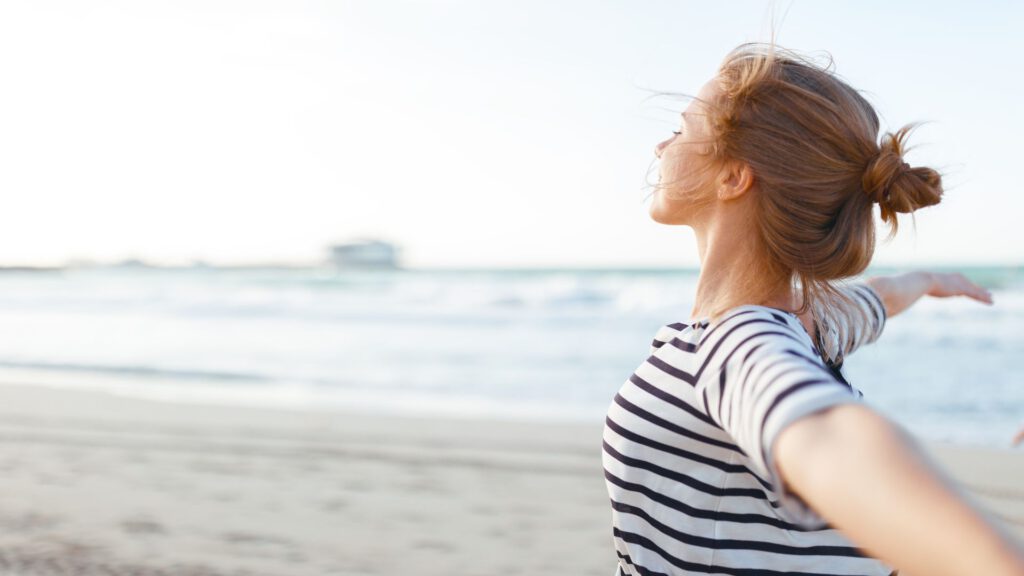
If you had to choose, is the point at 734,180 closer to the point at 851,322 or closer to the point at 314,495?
the point at 851,322

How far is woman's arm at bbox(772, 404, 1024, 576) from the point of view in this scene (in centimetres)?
70

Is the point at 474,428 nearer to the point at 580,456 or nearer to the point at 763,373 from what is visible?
the point at 580,456

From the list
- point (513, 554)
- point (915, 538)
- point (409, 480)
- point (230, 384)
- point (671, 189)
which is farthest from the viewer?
point (230, 384)

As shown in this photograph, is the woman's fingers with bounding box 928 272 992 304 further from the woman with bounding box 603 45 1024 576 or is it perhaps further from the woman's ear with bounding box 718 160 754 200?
the woman's ear with bounding box 718 160 754 200

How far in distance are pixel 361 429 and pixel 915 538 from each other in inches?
264

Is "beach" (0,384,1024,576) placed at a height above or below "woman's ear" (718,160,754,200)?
below

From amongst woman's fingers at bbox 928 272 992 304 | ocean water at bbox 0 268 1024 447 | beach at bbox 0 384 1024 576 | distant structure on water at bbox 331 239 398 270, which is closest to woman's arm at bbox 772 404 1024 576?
woman's fingers at bbox 928 272 992 304

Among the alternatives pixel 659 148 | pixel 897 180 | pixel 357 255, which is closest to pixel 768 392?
pixel 897 180

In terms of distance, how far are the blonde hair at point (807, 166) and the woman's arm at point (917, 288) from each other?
77 centimetres

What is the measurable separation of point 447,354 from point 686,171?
12033 mm

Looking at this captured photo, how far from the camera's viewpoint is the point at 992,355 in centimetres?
1195

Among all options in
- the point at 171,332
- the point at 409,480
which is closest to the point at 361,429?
the point at 409,480

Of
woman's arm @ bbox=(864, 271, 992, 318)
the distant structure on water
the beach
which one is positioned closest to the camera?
woman's arm @ bbox=(864, 271, 992, 318)

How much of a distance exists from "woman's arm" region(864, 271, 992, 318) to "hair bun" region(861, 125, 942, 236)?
75 cm
